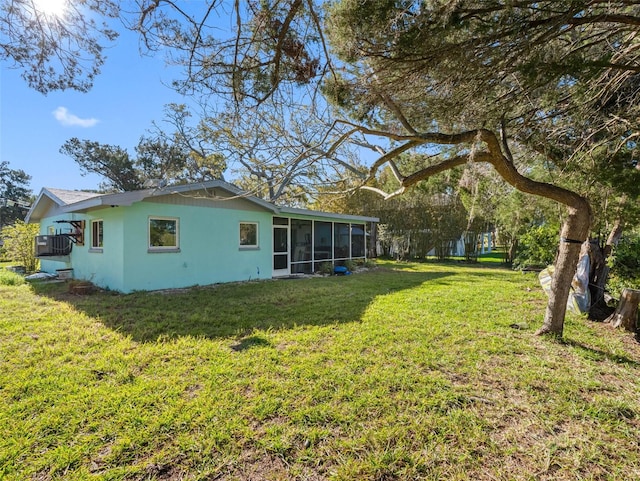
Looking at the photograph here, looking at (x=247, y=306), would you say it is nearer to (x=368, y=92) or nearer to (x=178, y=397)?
(x=178, y=397)

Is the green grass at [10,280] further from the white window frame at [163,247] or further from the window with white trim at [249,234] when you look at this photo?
the window with white trim at [249,234]

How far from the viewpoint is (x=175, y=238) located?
8.34m

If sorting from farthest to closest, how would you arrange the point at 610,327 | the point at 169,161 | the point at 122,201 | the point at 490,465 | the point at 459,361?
1. the point at 169,161
2. the point at 122,201
3. the point at 610,327
4. the point at 459,361
5. the point at 490,465

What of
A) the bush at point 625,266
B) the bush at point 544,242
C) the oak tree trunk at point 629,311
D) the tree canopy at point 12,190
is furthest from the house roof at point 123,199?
the tree canopy at point 12,190

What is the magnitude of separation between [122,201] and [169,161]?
1706 centimetres

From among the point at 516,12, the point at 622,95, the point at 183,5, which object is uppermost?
the point at 183,5

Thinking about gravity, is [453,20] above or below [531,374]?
above

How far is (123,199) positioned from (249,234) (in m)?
3.87

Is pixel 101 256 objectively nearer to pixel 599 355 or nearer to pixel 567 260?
pixel 567 260

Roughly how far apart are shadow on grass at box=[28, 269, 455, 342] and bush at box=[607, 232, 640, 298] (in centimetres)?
415

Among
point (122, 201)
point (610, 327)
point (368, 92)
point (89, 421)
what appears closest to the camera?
point (89, 421)

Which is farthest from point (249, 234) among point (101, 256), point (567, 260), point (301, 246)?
point (567, 260)

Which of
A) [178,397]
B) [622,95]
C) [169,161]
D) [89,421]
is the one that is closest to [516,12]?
[622,95]

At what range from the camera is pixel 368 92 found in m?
3.95
